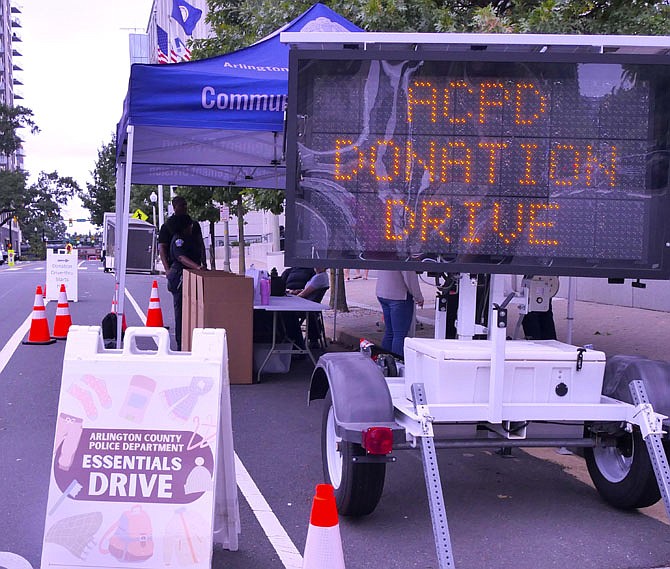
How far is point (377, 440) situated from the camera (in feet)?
13.9

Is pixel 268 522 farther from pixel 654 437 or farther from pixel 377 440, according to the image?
pixel 654 437

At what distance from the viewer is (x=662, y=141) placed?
4523mm

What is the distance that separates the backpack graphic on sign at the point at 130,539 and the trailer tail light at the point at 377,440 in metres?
1.22

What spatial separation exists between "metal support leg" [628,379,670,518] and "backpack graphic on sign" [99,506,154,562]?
2.59 metres

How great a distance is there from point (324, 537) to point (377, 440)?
922 mm

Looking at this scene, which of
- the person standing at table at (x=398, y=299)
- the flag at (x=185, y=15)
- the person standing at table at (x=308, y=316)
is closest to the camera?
the person standing at table at (x=398, y=299)

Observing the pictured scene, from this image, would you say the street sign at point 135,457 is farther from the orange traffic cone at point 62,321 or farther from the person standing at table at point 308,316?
the orange traffic cone at point 62,321

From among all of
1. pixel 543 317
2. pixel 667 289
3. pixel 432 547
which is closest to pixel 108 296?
pixel 667 289

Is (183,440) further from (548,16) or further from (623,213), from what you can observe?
(548,16)

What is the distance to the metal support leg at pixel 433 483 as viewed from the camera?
148 inches

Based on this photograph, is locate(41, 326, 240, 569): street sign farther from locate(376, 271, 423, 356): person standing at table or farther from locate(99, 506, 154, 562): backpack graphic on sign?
locate(376, 271, 423, 356): person standing at table

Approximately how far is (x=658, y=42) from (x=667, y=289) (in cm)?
1071

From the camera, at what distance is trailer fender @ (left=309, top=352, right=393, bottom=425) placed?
4.39m

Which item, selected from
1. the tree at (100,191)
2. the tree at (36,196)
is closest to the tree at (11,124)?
the tree at (36,196)
